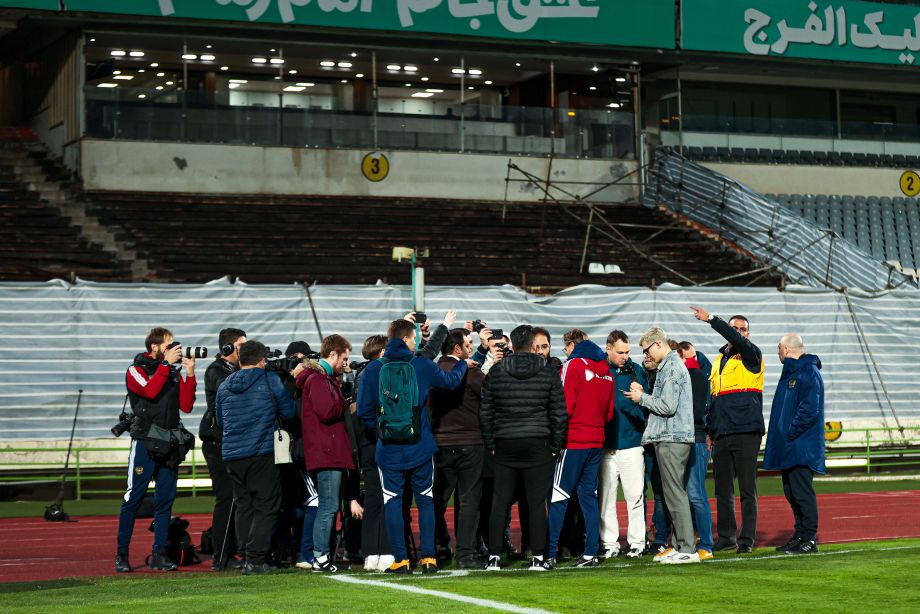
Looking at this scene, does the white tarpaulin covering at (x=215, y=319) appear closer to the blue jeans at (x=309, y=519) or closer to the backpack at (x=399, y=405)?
the blue jeans at (x=309, y=519)

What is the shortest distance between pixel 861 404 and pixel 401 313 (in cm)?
833

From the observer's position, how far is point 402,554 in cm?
1204

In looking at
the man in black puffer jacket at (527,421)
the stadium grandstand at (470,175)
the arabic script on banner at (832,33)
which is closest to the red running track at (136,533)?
the man in black puffer jacket at (527,421)

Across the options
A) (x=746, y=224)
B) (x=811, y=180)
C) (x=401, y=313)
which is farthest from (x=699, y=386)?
(x=811, y=180)

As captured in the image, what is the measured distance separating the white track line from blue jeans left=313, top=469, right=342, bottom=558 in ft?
2.18

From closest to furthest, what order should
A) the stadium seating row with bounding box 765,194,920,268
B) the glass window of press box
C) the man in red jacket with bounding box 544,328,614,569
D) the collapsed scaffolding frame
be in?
1. the man in red jacket with bounding box 544,328,614,569
2. the collapsed scaffolding frame
3. the glass window of press box
4. the stadium seating row with bounding box 765,194,920,268

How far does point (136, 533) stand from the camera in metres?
16.5

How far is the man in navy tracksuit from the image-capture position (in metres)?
12.0

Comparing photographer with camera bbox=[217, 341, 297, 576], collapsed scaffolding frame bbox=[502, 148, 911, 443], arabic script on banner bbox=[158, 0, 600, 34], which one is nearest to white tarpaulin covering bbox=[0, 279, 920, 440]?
collapsed scaffolding frame bbox=[502, 148, 911, 443]

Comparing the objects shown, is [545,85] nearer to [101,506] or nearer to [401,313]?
[401,313]

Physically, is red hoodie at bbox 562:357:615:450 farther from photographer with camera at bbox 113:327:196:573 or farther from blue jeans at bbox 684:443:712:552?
photographer with camera at bbox 113:327:196:573

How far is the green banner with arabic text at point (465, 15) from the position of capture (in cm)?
3209

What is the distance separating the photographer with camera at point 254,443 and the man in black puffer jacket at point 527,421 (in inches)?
68.4

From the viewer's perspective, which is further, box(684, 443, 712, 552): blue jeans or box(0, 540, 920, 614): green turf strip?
box(684, 443, 712, 552): blue jeans
